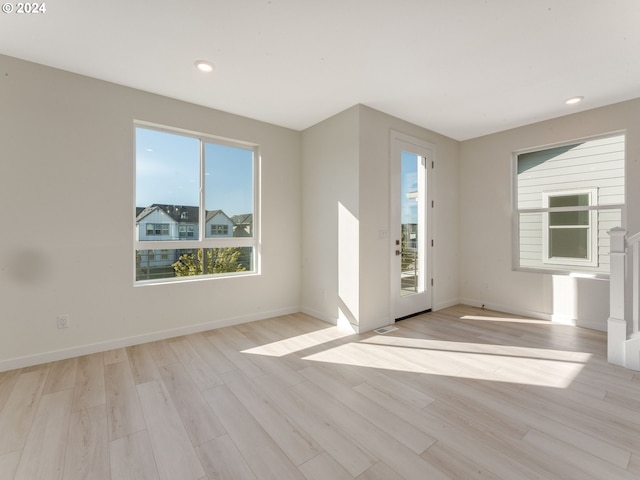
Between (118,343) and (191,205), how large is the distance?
166cm

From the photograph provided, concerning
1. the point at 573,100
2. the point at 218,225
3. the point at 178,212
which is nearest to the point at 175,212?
the point at 178,212

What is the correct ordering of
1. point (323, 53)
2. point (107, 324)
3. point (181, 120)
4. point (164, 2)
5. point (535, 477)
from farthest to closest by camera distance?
point (181, 120) < point (107, 324) < point (323, 53) < point (164, 2) < point (535, 477)

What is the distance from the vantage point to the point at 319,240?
402cm

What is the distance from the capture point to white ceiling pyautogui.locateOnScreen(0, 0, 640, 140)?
1.96 m

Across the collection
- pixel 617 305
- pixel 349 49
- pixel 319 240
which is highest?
pixel 349 49

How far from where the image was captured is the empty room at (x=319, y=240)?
5.69ft

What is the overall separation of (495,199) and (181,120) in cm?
449

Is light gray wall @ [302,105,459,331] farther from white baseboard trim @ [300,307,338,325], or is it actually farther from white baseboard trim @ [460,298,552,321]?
white baseboard trim @ [460,298,552,321]

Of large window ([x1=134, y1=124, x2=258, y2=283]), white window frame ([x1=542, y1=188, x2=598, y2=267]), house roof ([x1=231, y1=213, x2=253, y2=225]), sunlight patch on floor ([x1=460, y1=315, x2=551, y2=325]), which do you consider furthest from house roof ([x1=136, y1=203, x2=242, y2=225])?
white window frame ([x1=542, y1=188, x2=598, y2=267])

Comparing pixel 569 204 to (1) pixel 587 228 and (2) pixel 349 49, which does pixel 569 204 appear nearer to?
(1) pixel 587 228

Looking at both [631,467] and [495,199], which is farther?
[495,199]

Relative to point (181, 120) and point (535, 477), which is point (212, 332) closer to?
point (181, 120)

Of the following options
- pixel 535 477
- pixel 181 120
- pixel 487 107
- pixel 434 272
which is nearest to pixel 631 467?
pixel 535 477

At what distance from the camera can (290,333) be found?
134 inches
